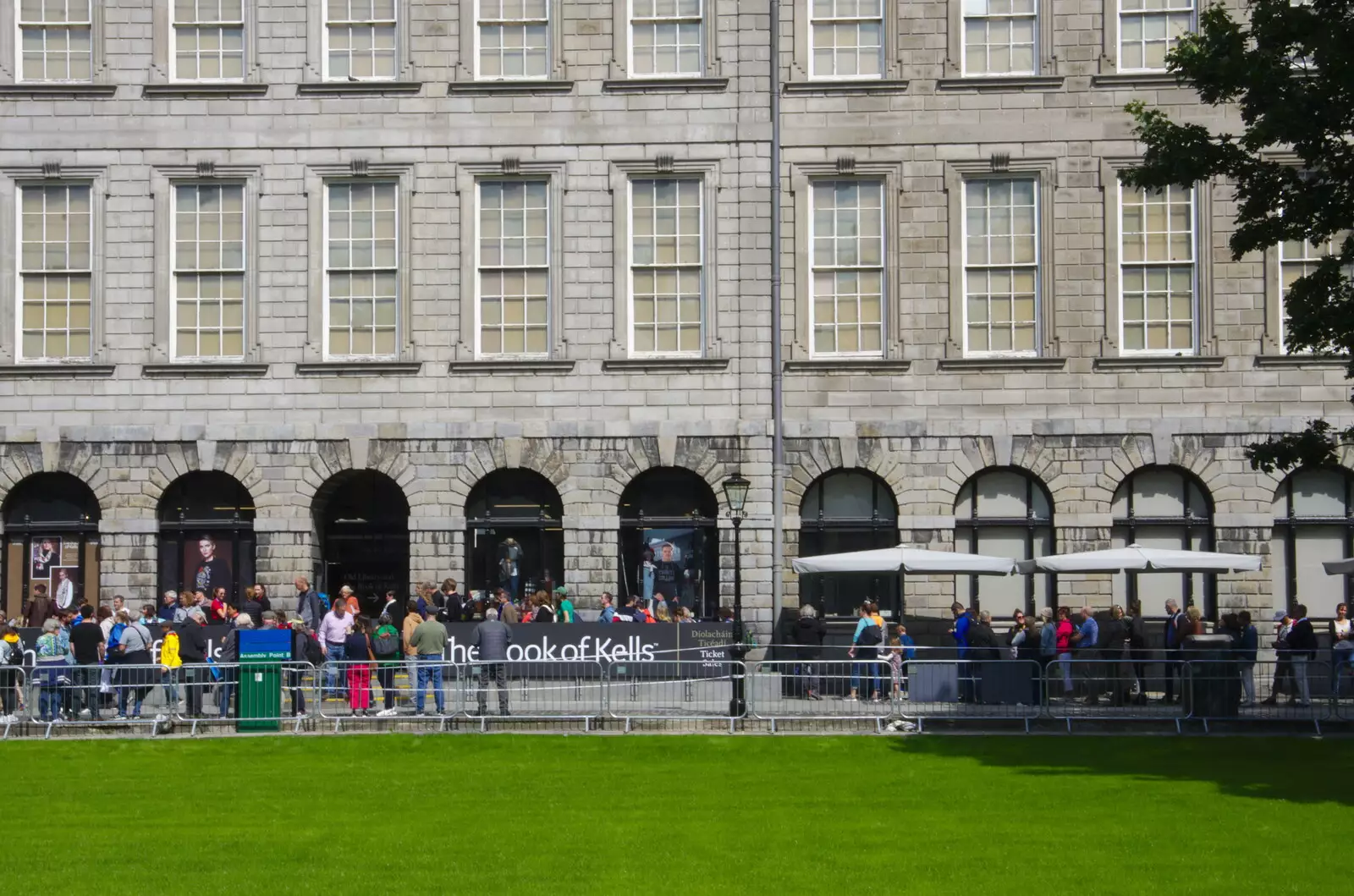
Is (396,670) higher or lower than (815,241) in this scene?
lower

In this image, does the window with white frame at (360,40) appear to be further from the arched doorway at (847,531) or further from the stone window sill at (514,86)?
the arched doorway at (847,531)

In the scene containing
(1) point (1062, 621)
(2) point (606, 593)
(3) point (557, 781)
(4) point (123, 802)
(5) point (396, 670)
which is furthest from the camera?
(2) point (606, 593)

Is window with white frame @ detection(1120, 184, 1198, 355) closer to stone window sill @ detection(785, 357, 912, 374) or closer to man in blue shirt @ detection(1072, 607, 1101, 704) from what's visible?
stone window sill @ detection(785, 357, 912, 374)

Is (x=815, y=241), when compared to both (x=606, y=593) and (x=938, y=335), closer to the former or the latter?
(x=938, y=335)

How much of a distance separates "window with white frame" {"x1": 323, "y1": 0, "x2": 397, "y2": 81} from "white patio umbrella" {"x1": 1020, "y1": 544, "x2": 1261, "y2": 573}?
14720mm

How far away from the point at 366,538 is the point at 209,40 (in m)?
9.37

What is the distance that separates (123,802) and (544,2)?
20.8 metres

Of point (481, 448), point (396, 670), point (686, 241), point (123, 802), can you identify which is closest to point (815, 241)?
point (686, 241)

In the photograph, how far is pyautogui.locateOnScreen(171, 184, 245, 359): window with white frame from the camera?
121ft

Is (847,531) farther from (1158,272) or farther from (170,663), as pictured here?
(170,663)

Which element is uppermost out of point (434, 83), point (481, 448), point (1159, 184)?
point (434, 83)

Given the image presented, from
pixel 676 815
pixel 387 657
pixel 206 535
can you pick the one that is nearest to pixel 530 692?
pixel 387 657

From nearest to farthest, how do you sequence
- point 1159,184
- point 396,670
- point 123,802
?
1. point 123,802
2. point 1159,184
3. point 396,670

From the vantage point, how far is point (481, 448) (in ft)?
120
